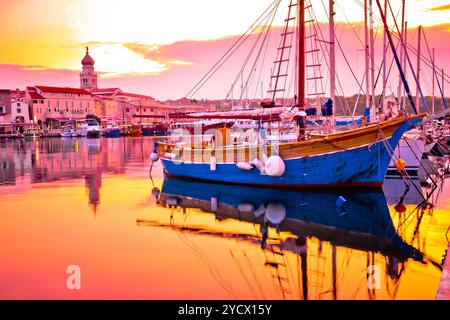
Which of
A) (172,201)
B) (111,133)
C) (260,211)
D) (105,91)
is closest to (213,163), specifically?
(172,201)

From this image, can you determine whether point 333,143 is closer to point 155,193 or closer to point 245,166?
point 245,166

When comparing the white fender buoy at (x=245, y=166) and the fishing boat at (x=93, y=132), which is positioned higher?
the fishing boat at (x=93, y=132)

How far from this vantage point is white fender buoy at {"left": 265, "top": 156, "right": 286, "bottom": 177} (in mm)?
18625

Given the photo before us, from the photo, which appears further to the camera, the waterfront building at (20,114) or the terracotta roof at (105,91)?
the terracotta roof at (105,91)

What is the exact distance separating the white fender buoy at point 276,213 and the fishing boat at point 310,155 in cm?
258

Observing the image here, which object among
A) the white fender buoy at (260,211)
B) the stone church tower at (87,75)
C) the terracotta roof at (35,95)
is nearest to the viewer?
the white fender buoy at (260,211)

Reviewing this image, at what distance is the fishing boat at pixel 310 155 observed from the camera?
699 inches

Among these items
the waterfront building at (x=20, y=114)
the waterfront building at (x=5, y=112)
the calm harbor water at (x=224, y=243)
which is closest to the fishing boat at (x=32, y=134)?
the waterfront building at (x=20, y=114)

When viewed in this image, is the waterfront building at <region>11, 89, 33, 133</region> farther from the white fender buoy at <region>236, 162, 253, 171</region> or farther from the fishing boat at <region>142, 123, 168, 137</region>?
the white fender buoy at <region>236, 162, 253, 171</region>

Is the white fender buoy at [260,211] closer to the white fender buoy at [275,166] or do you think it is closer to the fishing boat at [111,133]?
the white fender buoy at [275,166]

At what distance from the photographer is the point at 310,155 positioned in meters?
18.3

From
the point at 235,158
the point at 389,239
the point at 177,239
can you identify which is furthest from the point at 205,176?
the point at 389,239

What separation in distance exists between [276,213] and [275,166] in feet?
12.1
